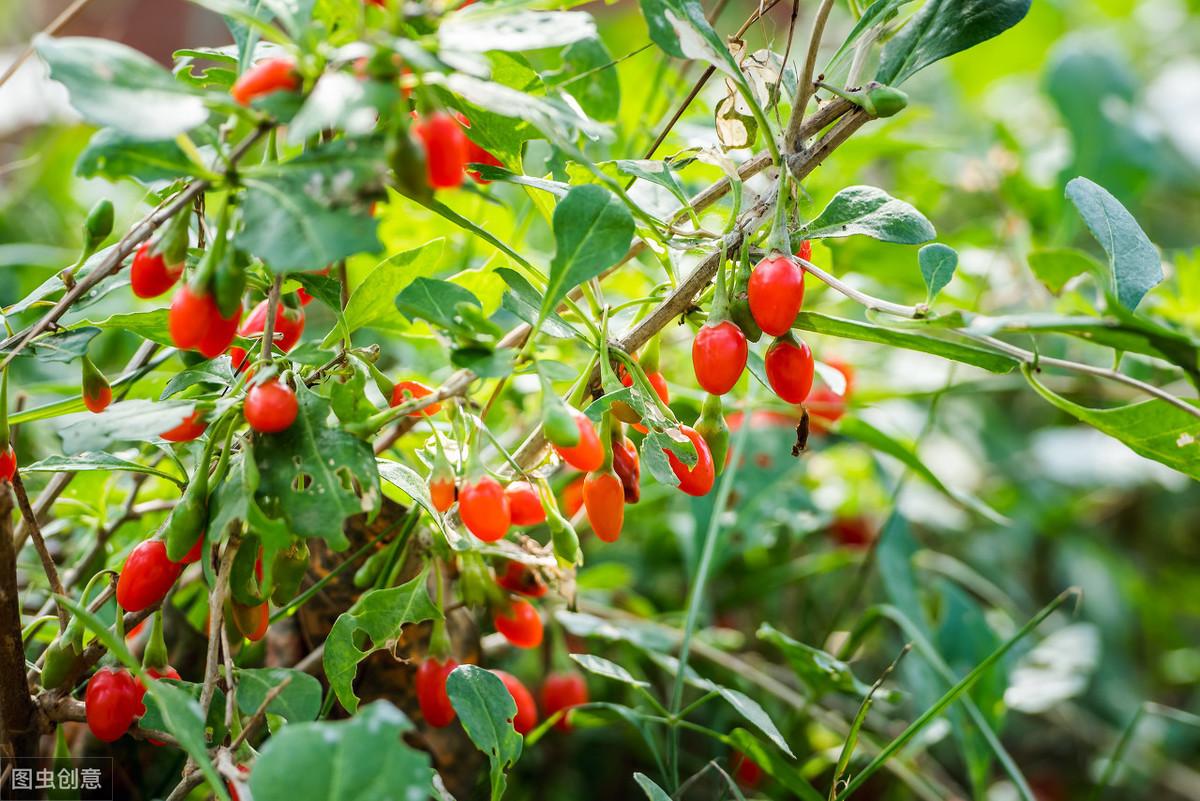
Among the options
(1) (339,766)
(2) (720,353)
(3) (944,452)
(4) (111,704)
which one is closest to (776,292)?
(2) (720,353)

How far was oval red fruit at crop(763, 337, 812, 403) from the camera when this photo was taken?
442mm

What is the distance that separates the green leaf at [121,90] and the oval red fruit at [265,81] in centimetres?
1

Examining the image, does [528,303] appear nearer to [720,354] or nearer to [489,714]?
[720,354]

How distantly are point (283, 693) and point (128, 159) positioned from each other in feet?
0.80

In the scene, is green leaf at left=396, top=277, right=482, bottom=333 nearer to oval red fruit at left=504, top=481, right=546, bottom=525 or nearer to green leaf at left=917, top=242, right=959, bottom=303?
oval red fruit at left=504, top=481, right=546, bottom=525

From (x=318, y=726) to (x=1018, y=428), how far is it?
1270 millimetres

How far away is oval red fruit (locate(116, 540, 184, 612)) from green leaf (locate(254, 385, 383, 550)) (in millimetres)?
62

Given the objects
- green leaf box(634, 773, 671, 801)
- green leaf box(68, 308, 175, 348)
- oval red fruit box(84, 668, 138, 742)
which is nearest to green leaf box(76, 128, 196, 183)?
→ green leaf box(68, 308, 175, 348)

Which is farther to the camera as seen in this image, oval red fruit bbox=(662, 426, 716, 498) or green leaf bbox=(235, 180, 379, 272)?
oval red fruit bbox=(662, 426, 716, 498)

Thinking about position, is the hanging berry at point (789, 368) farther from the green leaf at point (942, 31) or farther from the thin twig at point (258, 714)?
the thin twig at point (258, 714)

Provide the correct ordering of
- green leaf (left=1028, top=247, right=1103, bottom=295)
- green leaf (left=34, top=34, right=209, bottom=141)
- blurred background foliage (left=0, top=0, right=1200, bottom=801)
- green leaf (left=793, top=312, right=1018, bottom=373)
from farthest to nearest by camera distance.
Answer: blurred background foliage (left=0, top=0, right=1200, bottom=801) → green leaf (left=1028, top=247, right=1103, bottom=295) → green leaf (left=793, top=312, right=1018, bottom=373) → green leaf (left=34, top=34, right=209, bottom=141)

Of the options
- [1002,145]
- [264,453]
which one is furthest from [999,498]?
[264,453]

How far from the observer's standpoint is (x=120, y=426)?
14.6 inches

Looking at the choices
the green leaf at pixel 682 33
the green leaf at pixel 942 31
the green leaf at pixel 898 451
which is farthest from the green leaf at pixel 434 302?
the green leaf at pixel 898 451
